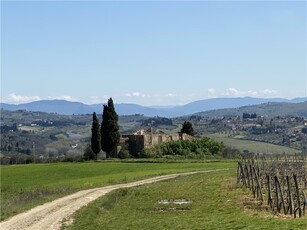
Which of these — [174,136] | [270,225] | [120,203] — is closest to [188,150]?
[174,136]

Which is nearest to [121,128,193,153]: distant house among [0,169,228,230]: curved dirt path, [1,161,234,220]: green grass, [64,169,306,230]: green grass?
[1,161,234,220]: green grass

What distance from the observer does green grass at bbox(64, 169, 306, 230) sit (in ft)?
83.1

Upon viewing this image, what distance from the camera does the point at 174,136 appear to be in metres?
120

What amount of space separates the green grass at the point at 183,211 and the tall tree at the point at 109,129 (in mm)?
56435

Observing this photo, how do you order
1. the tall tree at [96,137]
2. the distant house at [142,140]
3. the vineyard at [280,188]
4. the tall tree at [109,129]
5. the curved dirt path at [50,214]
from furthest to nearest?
the distant house at [142,140], the tall tree at [109,129], the tall tree at [96,137], the curved dirt path at [50,214], the vineyard at [280,188]

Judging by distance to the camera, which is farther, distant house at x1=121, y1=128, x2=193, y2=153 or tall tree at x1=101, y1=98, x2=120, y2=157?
distant house at x1=121, y1=128, x2=193, y2=153

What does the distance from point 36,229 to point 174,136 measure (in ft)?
297

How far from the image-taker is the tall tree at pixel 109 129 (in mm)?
107625

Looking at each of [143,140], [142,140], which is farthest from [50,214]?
[142,140]

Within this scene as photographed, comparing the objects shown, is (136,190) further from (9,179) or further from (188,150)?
(188,150)

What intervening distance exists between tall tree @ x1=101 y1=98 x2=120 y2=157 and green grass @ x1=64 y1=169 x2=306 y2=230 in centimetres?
5644

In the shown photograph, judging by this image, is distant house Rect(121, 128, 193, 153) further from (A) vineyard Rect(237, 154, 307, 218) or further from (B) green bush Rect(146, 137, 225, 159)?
(A) vineyard Rect(237, 154, 307, 218)

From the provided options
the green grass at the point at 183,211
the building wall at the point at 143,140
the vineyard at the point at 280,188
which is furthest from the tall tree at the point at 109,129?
the vineyard at the point at 280,188

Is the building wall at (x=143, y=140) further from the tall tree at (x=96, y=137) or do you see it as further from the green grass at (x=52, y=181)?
the green grass at (x=52, y=181)
